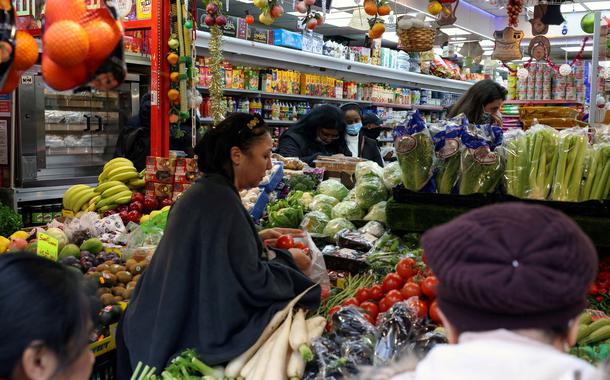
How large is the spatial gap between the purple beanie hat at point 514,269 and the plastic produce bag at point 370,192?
318cm

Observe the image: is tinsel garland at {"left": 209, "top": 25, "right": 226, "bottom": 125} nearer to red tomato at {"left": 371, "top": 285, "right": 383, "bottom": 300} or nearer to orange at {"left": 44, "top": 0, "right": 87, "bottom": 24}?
red tomato at {"left": 371, "top": 285, "right": 383, "bottom": 300}

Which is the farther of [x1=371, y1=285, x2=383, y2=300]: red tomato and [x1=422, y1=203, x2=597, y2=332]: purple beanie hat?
[x1=371, y1=285, x2=383, y2=300]: red tomato

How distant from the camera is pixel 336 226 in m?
4.09

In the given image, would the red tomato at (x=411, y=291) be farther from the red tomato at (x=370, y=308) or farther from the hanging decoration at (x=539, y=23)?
the hanging decoration at (x=539, y=23)

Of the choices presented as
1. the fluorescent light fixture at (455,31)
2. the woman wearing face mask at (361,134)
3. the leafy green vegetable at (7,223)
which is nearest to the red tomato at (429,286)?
the leafy green vegetable at (7,223)

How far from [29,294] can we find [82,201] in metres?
3.86

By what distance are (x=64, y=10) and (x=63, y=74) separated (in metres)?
0.16

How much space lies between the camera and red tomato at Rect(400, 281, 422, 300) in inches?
108

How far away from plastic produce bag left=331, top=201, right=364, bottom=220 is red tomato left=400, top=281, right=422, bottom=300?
148 cm

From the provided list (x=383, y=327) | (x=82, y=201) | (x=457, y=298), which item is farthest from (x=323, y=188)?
(x=457, y=298)

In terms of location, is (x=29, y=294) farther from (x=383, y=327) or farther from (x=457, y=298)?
(x=383, y=327)

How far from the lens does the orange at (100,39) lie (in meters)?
1.56

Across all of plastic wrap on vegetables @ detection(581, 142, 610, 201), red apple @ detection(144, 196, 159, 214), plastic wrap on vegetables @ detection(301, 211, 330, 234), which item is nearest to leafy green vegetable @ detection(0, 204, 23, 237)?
red apple @ detection(144, 196, 159, 214)

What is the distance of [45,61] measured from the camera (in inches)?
62.7
